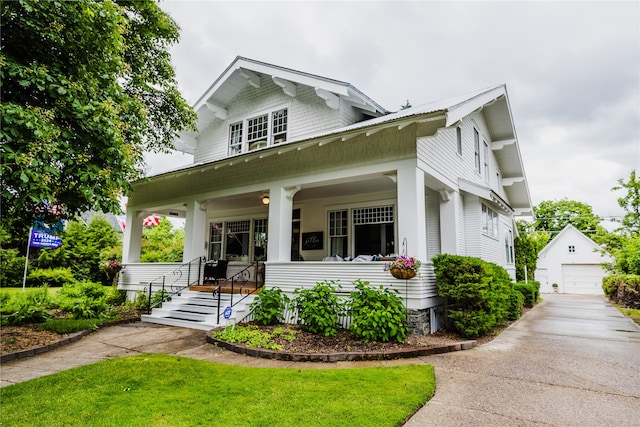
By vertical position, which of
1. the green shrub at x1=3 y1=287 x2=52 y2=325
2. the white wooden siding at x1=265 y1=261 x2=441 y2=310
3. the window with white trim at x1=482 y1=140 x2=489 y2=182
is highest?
the window with white trim at x1=482 y1=140 x2=489 y2=182

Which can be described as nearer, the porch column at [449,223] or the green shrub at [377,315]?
the green shrub at [377,315]

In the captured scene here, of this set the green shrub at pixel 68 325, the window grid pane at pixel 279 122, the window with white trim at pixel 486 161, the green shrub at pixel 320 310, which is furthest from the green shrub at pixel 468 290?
the green shrub at pixel 68 325

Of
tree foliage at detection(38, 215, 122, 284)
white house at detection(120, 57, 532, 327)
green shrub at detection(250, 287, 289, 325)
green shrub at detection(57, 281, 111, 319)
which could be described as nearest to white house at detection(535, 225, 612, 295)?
white house at detection(120, 57, 532, 327)

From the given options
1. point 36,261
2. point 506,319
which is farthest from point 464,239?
point 36,261

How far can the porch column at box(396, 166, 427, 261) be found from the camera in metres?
7.23

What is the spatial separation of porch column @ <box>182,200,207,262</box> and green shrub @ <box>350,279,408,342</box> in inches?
236

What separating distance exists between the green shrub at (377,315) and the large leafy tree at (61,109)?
4.46 meters

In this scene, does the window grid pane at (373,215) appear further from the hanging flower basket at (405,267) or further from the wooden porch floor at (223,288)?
the hanging flower basket at (405,267)

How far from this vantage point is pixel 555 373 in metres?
5.11

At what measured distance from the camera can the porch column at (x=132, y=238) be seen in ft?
42.2

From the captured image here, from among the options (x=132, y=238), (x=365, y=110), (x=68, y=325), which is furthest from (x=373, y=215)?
(x=132, y=238)

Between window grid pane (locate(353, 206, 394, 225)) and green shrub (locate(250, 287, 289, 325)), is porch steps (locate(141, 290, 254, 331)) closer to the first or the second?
green shrub (locate(250, 287, 289, 325))

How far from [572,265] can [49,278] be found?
35467 mm

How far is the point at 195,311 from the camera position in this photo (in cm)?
895
